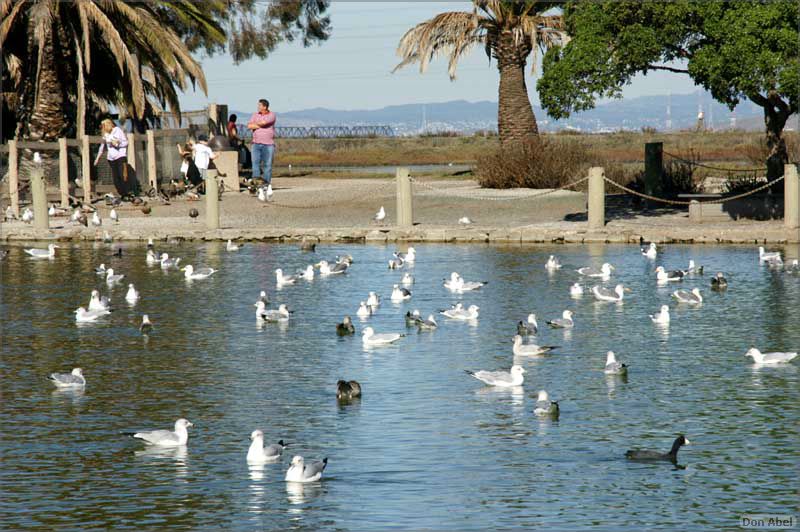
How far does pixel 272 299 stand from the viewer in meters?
23.0

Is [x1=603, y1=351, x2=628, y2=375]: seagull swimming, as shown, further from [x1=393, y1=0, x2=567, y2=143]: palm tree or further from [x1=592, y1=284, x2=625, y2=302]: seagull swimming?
[x1=393, y1=0, x2=567, y2=143]: palm tree

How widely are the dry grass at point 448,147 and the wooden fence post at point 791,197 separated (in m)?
30.1

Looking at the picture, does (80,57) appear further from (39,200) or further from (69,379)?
(69,379)

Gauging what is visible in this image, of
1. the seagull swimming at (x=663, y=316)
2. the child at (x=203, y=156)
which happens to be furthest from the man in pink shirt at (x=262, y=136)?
the seagull swimming at (x=663, y=316)

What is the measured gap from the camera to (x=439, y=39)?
1634 inches

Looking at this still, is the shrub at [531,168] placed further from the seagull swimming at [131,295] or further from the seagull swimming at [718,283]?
the seagull swimming at [131,295]

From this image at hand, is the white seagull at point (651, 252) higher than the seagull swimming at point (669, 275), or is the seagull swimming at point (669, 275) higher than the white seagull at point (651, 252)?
Answer: the white seagull at point (651, 252)

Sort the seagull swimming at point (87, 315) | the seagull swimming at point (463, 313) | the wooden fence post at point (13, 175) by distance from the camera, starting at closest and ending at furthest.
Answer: the seagull swimming at point (463, 313) → the seagull swimming at point (87, 315) → the wooden fence post at point (13, 175)

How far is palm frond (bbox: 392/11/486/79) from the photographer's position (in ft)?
136

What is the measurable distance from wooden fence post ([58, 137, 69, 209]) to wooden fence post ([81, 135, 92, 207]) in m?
0.47

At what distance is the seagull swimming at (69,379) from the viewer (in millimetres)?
15370
